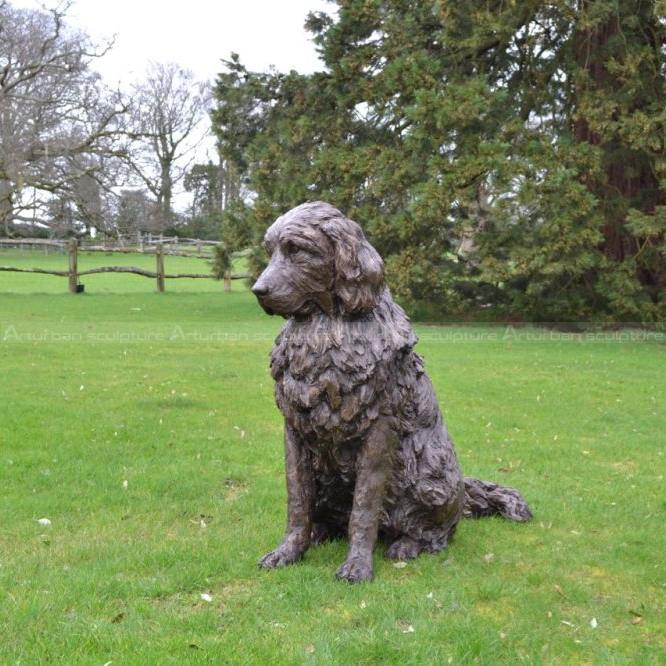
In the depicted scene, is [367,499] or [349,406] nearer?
[349,406]

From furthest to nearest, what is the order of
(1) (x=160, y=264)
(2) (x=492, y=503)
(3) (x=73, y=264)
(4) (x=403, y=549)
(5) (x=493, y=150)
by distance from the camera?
(1) (x=160, y=264) → (3) (x=73, y=264) → (5) (x=493, y=150) → (2) (x=492, y=503) → (4) (x=403, y=549)

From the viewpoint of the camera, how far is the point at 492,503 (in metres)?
5.09

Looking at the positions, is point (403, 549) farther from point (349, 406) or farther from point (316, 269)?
point (316, 269)

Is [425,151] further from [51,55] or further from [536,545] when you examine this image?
[51,55]

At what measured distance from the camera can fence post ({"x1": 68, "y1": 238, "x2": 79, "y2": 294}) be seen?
2411cm

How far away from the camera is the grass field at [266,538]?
340 cm

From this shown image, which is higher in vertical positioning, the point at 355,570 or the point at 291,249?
the point at 291,249

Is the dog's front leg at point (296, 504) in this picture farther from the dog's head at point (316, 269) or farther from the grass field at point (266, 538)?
the dog's head at point (316, 269)

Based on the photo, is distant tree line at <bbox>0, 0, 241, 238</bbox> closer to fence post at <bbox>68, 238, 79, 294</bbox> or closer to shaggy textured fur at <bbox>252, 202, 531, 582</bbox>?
fence post at <bbox>68, 238, 79, 294</bbox>

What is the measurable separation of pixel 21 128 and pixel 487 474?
82.0ft

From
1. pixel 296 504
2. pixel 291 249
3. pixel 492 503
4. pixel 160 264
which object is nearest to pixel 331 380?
pixel 291 249

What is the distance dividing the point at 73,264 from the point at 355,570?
2259cm

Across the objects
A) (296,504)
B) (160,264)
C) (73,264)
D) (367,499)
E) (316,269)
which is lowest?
(296,504)

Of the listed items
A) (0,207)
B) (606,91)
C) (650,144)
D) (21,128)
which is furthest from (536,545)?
(0,207)
